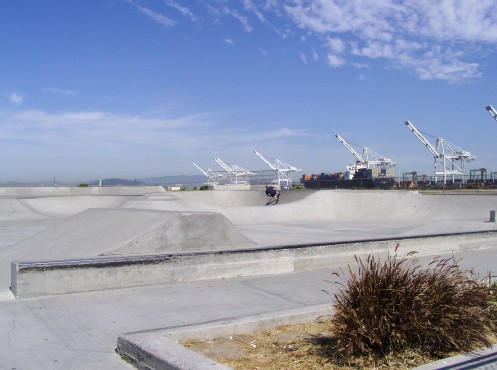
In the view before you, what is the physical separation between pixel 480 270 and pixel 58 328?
26.3ft

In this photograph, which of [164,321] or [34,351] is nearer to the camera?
[34,351]

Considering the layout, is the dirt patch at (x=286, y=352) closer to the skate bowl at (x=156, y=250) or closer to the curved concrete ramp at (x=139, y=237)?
the skate bowl at (x=156, y=250)

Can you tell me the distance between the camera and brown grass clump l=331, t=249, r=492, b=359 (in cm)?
409

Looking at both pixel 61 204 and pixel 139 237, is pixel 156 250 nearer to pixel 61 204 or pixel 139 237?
pixel 139 237

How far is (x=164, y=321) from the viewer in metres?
5.74

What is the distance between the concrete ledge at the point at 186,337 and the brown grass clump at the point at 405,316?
3.67 ft

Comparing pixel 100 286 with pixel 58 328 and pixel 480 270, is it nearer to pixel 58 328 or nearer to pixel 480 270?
pixel 58 328

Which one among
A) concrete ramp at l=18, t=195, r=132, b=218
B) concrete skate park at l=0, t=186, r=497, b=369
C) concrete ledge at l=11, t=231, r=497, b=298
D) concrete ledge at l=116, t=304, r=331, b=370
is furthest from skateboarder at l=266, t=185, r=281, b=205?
concrete ledge at l=116, t=304, r=331, b=370

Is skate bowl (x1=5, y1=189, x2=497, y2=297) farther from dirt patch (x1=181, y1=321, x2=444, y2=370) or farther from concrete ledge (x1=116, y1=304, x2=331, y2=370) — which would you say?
dirt patch (x1=181, y1=321, x2=444, y2=370)

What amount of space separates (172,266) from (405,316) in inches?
174

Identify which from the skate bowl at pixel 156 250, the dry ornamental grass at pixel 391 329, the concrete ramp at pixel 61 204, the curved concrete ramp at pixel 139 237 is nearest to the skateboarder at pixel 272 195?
the concrete ramp at pixel 61 204

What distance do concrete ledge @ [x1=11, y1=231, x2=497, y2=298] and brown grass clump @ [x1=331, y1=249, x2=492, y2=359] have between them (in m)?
2.38

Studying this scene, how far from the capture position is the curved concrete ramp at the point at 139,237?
8.71 m

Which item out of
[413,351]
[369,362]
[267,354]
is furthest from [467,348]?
[267,354]
